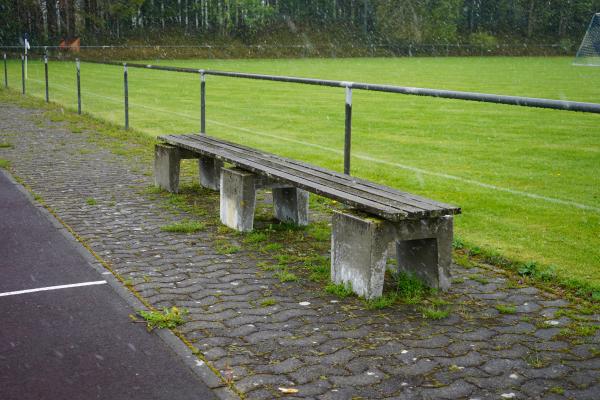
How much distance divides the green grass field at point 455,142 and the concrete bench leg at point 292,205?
1.49m

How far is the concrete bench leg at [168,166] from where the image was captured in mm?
Answer: 9070

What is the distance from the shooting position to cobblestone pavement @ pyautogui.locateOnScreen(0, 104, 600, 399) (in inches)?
162

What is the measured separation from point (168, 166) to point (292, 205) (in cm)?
209

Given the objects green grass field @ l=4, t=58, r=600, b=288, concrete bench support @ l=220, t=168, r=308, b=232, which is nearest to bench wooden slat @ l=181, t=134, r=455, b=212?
concrete bench support @ l=220, t=168, r=308, b=232

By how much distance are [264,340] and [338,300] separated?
902 mm

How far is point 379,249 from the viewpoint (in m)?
5.30

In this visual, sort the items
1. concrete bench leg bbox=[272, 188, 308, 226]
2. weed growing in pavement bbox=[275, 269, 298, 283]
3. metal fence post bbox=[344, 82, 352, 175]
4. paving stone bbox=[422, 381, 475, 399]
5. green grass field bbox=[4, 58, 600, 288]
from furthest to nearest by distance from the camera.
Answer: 1. green grass field bbox=[4, 58, 600, 288]
2. concrete bench leg bbox=[272, 188, 308, 226]
3. metal fence post bbox=[344, 82, 352, 175]
4. weed growing in pavement bbox=[275, 269, 298, 283]
5. paving stone bbox=[422, 381, 475, 399]

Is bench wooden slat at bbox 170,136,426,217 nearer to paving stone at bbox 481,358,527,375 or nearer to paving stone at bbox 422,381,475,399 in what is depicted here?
paving stone at bbox 481,358,527,375

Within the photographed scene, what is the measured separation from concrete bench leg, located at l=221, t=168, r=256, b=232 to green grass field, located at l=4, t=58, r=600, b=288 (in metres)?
1.99

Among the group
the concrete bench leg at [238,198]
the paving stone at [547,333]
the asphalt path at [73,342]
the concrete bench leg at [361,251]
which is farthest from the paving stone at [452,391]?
the concrete bench leg at [238,198]

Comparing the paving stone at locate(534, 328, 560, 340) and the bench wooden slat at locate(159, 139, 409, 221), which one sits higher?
the bench wooden slat at locate(159, 139, 409, 221)

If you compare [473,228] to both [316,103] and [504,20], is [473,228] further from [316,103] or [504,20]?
[504,20]

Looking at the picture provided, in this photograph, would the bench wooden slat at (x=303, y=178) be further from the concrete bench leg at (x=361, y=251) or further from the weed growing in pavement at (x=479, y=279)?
the weed growing in pavement at (x=479, y=279)

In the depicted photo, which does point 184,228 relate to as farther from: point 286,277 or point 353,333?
point 353,333
